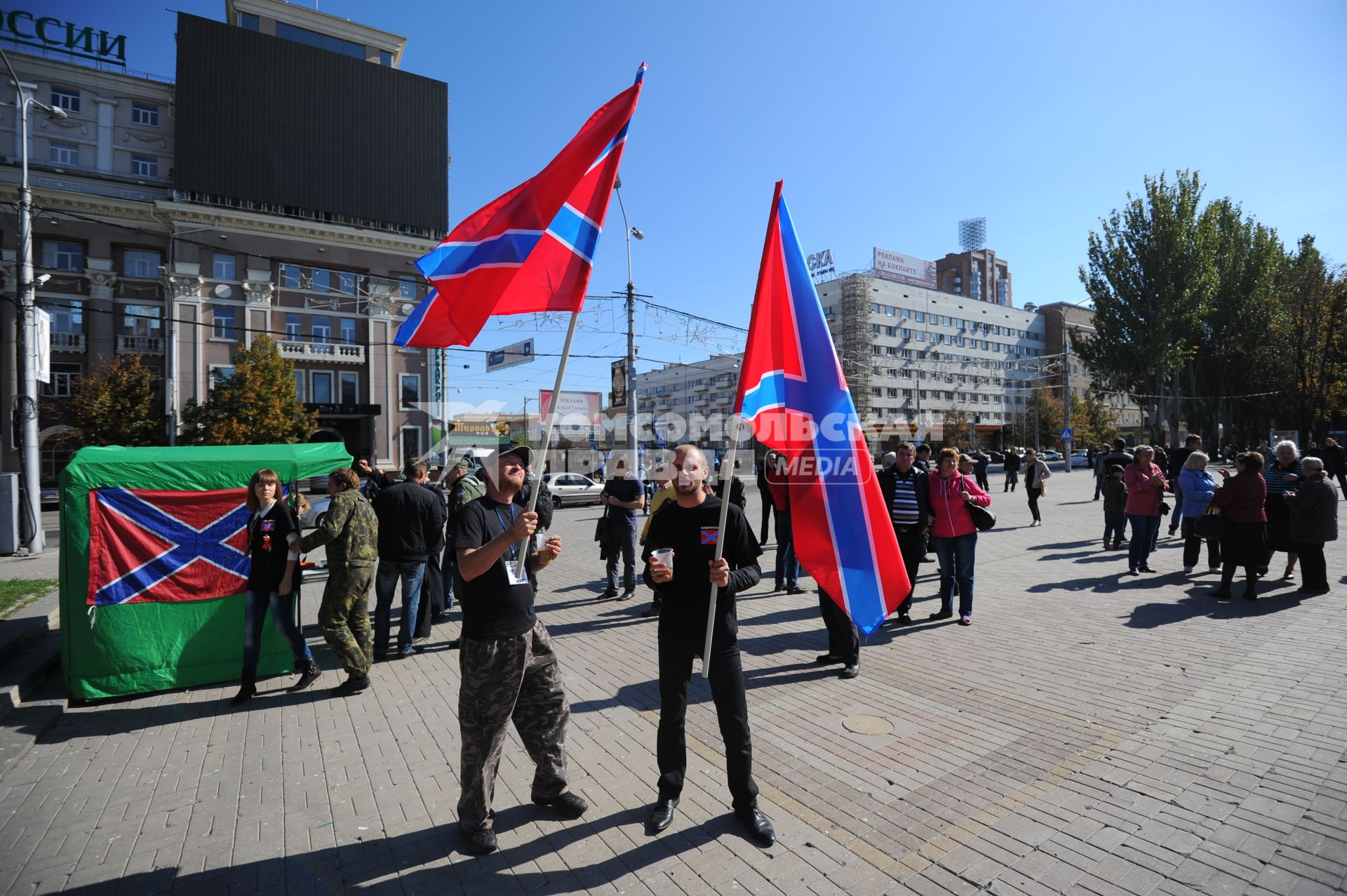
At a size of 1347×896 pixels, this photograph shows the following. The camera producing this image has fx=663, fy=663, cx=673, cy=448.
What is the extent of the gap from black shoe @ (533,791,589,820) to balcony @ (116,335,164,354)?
4426 cm

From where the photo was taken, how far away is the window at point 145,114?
39719 mm

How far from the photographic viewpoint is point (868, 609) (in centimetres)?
401

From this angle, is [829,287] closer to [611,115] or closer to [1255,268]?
[1255,268]

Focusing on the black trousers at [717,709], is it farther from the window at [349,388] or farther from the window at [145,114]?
the window at [145,114]

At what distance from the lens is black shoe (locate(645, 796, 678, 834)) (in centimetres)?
355

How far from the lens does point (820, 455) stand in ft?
13.4

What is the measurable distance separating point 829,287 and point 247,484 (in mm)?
80028

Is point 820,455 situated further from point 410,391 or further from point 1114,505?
point 410,391

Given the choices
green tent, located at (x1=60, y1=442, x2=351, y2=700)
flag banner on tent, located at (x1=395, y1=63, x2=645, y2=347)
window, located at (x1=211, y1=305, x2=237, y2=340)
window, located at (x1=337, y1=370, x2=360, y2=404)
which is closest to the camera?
flag banner on tent, located at (x1=395, y1=63, x2=645, y2=347)

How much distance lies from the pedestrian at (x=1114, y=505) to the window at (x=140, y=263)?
152ft

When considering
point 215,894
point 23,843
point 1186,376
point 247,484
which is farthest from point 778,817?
point 1186,376

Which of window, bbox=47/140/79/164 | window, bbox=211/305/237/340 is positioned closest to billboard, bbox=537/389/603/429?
window, bbox=211/305/237/340

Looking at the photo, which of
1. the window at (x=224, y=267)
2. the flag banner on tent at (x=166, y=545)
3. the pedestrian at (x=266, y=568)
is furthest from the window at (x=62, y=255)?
the pedestrian at (x=266, y=568)

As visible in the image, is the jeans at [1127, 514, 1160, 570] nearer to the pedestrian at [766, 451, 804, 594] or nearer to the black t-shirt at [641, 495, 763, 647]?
the pedestrian at [766, 451, 804, 594]
